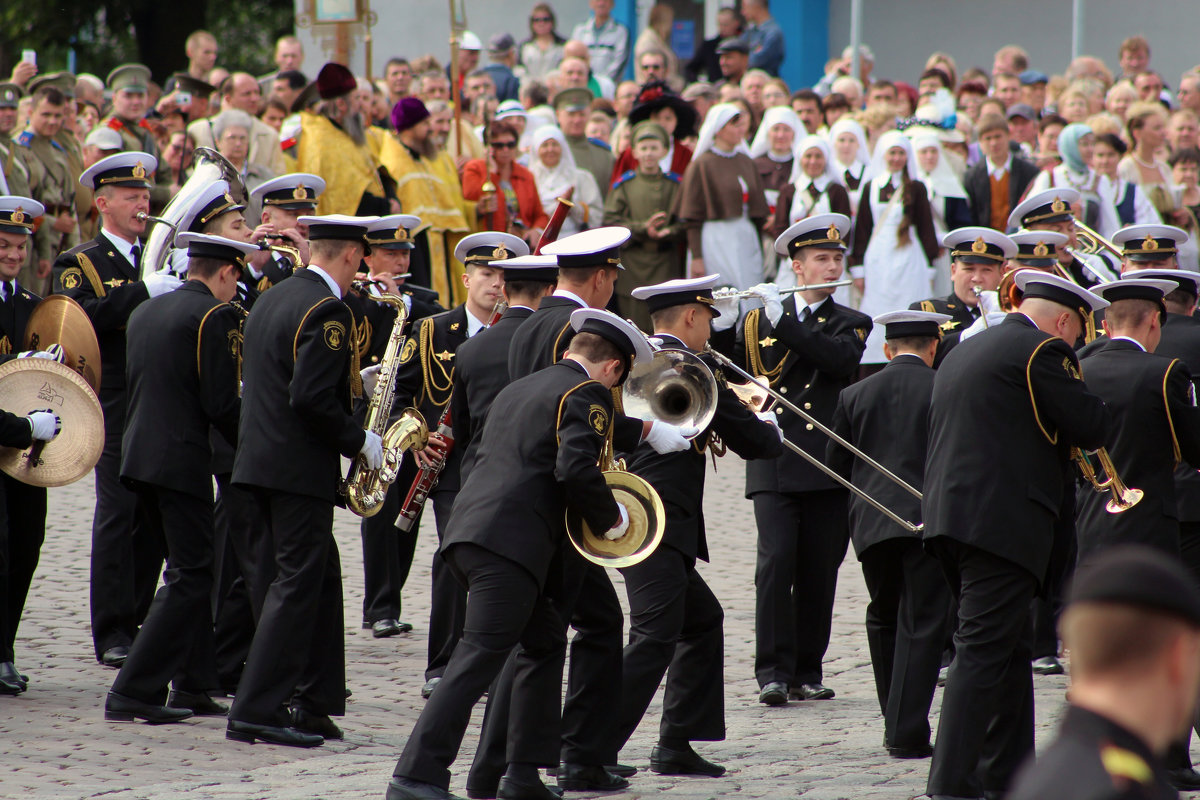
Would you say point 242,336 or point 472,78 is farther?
point 472,78

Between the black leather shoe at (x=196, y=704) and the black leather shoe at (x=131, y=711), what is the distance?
209 mm

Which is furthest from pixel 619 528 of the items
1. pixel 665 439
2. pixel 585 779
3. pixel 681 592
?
pixel 585 779

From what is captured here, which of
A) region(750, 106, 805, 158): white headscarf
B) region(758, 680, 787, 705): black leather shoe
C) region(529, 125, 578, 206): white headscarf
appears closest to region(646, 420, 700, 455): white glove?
region(758, 680, 787, 705): black leather shoe

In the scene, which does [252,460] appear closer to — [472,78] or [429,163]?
[429,163]

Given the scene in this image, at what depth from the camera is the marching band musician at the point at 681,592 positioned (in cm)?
671

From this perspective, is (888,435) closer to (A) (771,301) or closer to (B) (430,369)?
(A) (771,301)

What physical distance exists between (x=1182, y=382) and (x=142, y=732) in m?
4.76

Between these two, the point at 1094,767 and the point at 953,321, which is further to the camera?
the point at 953,321

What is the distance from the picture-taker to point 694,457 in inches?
275

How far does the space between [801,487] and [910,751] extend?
5.18 ft

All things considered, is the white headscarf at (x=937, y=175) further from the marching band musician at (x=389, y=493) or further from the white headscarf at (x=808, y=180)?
the marching band musician at (x=389, y=493)

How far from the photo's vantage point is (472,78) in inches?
675

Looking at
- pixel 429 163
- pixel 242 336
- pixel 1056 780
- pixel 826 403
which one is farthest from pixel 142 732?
pixel 429 163

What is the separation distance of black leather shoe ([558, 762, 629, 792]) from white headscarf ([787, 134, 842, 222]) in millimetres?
8510
